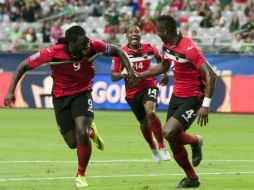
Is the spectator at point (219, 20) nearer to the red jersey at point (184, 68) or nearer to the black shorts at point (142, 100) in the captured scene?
the black shorts at point (142, 100)

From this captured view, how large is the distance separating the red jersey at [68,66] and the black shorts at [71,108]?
3.1 inches

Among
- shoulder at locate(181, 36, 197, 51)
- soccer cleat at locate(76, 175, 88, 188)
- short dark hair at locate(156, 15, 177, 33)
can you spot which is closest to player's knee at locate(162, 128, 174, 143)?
shoulder at locate(181, 36, 197, 51)

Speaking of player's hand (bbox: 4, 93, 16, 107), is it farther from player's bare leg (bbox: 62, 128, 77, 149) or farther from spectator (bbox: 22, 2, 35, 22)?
spectator (bbox: 22, 2, 35, 22)

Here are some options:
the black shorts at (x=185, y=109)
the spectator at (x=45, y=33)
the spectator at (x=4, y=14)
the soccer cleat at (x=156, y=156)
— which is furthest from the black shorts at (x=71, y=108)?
the spectator at (x=4, y=14)

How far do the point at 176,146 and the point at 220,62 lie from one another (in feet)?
57.4

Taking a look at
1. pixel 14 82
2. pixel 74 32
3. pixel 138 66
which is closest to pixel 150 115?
pixel 138 66

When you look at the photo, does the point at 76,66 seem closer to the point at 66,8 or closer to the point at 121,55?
the point at 121,55

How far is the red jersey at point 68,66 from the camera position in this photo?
1232cm

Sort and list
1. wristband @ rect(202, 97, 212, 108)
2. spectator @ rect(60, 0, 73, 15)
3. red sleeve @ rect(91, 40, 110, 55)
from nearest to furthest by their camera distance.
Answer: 1. wristband @ rect(202, 97, 212, 108)
2. red sleeve @ rect(91, 40, 110, 55)
3. spectator @ rect(60, 0, 73, 15)

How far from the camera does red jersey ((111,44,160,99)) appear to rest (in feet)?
54.6

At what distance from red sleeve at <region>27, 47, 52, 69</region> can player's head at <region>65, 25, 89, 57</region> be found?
391 mm

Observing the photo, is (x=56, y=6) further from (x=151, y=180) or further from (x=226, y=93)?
(x=151, y=180)

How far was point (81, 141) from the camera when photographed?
12.2 meters

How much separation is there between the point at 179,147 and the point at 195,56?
4.15 ft
